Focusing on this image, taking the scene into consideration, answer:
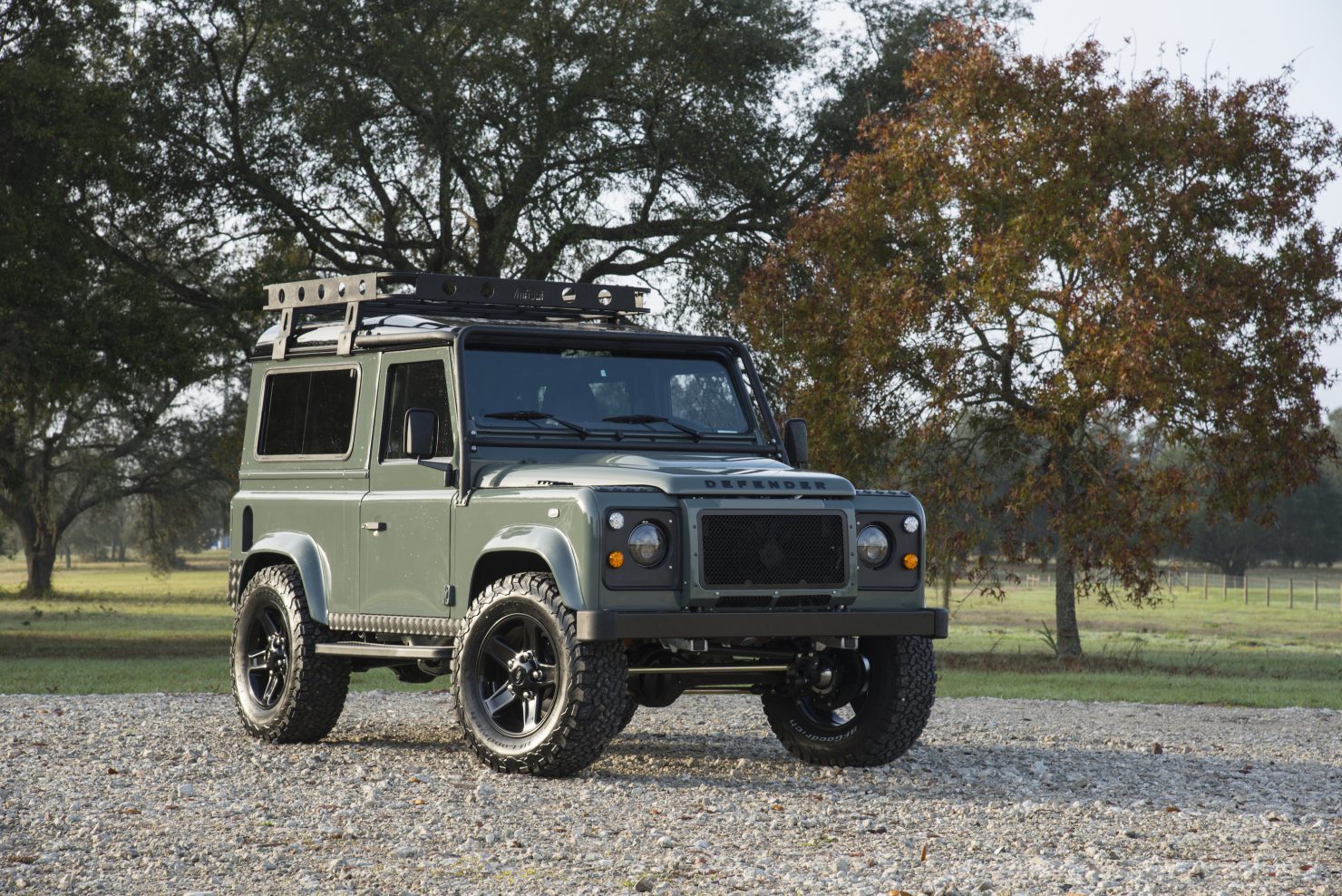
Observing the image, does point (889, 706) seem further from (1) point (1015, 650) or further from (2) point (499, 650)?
(1) point (1015, 650)

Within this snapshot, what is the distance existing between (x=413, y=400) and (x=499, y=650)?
1.71m

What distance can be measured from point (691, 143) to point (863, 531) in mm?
14598

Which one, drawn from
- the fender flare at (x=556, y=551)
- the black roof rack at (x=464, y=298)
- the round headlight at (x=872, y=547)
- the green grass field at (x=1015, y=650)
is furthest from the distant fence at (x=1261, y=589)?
the fender flare at (x=556, y=551)

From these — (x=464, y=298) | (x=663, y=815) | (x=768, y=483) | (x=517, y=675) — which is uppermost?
(x=464, y=298)

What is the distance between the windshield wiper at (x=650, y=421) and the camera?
31.6ft

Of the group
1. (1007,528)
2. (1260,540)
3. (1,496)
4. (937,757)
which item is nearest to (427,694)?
(937,757)

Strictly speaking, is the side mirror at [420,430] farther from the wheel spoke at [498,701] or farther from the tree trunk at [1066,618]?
the tree trunk at [1066,618]

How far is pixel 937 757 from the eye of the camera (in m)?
10.1

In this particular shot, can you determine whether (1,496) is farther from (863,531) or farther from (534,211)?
(863,531)

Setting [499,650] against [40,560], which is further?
[40,560]

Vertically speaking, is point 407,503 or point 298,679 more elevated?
point 407,503

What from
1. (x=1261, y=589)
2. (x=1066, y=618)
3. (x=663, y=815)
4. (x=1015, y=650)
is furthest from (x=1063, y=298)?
(x=1261, y=589)

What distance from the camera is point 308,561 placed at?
1022cm

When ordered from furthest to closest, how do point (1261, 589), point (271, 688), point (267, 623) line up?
1. point (1261, 589)
2. point (267, 623)
3. point (271, 688)
